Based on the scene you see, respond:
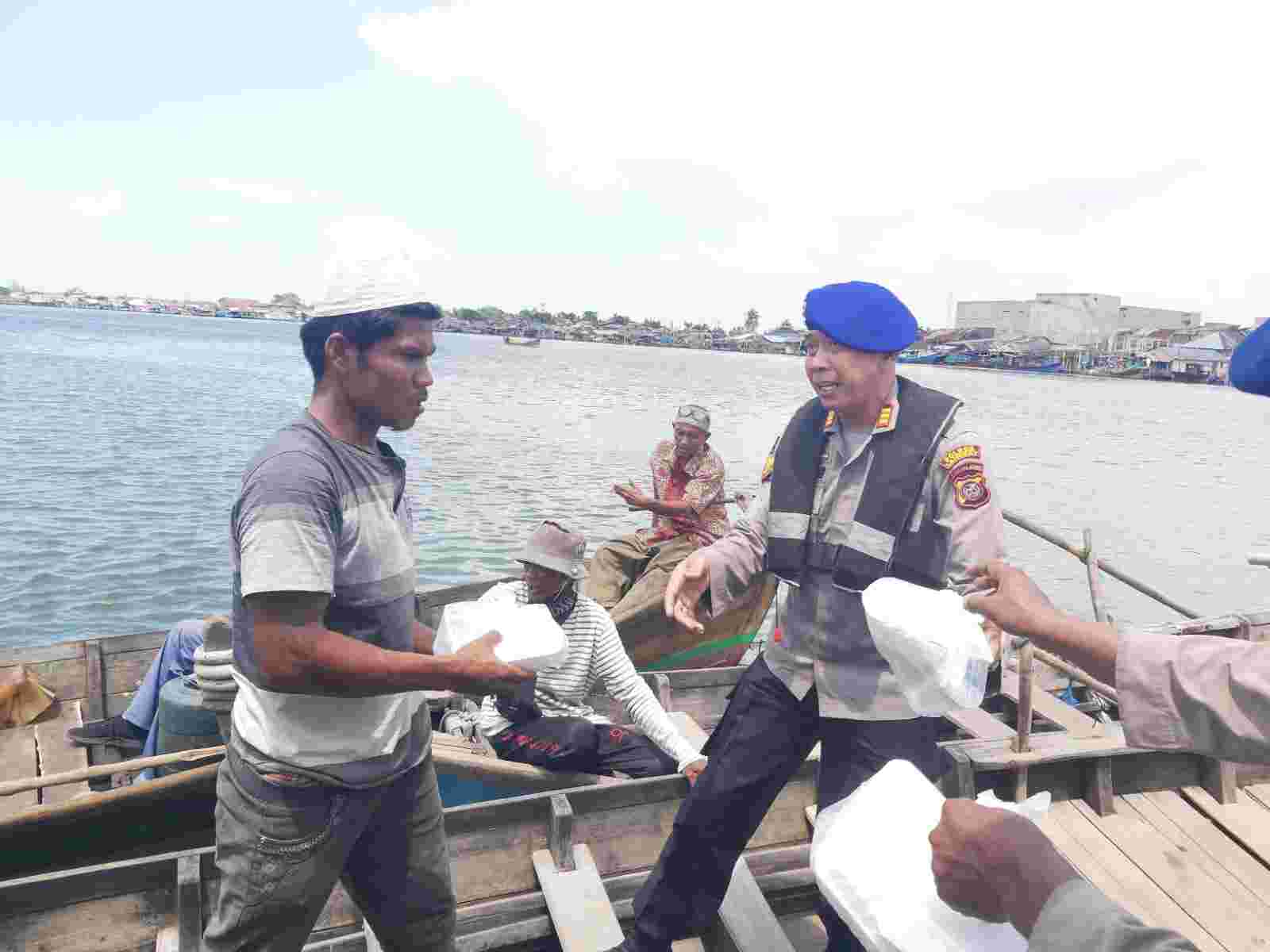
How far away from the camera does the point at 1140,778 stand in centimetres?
429

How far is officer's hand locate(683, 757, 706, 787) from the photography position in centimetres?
376

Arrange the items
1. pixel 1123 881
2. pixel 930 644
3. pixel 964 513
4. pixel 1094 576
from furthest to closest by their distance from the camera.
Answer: pixel 1094 576, pixel 1123 881, pixel 964 513, pixel 930 644

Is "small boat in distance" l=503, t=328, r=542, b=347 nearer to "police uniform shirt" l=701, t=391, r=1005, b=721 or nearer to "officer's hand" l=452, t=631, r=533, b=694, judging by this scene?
"police uniform shirt" l=701, t=391, r=1005, b=721

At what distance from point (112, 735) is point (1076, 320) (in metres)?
114

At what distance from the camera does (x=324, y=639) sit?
1898mm

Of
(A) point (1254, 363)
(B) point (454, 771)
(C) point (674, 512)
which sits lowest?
(B) point (454, 771)

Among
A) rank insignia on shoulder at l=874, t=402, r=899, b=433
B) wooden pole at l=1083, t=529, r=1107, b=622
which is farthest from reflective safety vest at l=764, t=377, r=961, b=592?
wooden pole at l=1083, t=529, r=1107, b=622

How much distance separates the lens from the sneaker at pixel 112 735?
484 cm

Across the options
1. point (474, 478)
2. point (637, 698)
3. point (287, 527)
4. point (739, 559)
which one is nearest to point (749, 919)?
point (637, 698)

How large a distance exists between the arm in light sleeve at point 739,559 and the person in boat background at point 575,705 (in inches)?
34.0

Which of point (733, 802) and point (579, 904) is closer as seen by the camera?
point (733, 802)

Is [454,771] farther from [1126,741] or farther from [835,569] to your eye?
[1126,741]

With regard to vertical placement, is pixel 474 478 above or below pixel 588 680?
below

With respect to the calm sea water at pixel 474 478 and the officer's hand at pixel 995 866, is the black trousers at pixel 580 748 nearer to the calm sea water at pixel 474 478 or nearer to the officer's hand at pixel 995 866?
the calm sea water at pixel 474 478
